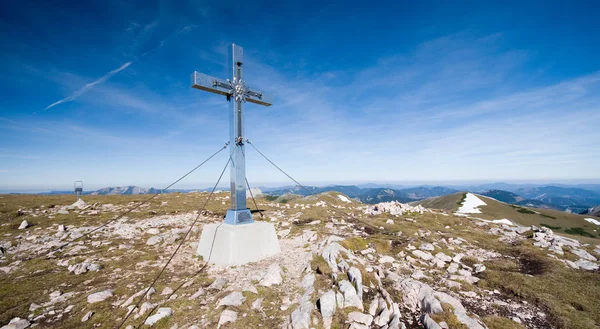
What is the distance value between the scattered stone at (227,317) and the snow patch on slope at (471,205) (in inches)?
3253

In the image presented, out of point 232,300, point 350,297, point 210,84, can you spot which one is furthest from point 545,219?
point 210,84

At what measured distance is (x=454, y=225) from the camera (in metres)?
26.1

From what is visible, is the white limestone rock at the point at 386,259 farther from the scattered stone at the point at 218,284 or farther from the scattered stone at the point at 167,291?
the scattered stone at the point at 167,291

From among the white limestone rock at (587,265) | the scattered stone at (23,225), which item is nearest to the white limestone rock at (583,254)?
the white limestone rock at (587,265)

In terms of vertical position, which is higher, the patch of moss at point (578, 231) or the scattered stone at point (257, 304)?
the scattered stone at point (257, 304)

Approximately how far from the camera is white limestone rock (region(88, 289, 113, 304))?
9.84 metres

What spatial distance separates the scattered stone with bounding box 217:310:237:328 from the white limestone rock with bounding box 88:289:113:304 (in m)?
5.64

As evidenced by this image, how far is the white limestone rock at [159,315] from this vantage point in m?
8.26

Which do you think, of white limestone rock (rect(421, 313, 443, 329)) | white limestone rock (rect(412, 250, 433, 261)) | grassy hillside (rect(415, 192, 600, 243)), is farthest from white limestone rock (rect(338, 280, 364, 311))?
grassy hillside (rect(415, 192, 600, 243))

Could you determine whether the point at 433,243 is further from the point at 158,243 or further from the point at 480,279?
the point at 158,243

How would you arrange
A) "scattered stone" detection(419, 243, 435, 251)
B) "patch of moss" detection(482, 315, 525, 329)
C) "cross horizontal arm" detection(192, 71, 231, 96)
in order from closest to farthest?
"patch of moss" detection(482, 315, 525, 329)
"cross horizontal arm" detection(192, 71, 231, 96)
"scattered stone" detection(419, 243, 435, 251)

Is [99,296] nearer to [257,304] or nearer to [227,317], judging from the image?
[227,317]

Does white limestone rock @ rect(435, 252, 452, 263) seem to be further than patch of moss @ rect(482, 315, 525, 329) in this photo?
Yes

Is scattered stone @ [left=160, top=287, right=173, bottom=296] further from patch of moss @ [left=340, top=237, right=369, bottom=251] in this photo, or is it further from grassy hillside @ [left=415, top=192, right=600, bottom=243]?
grassy hillside @ [left=415, top=192, right=600, bottom=243]
